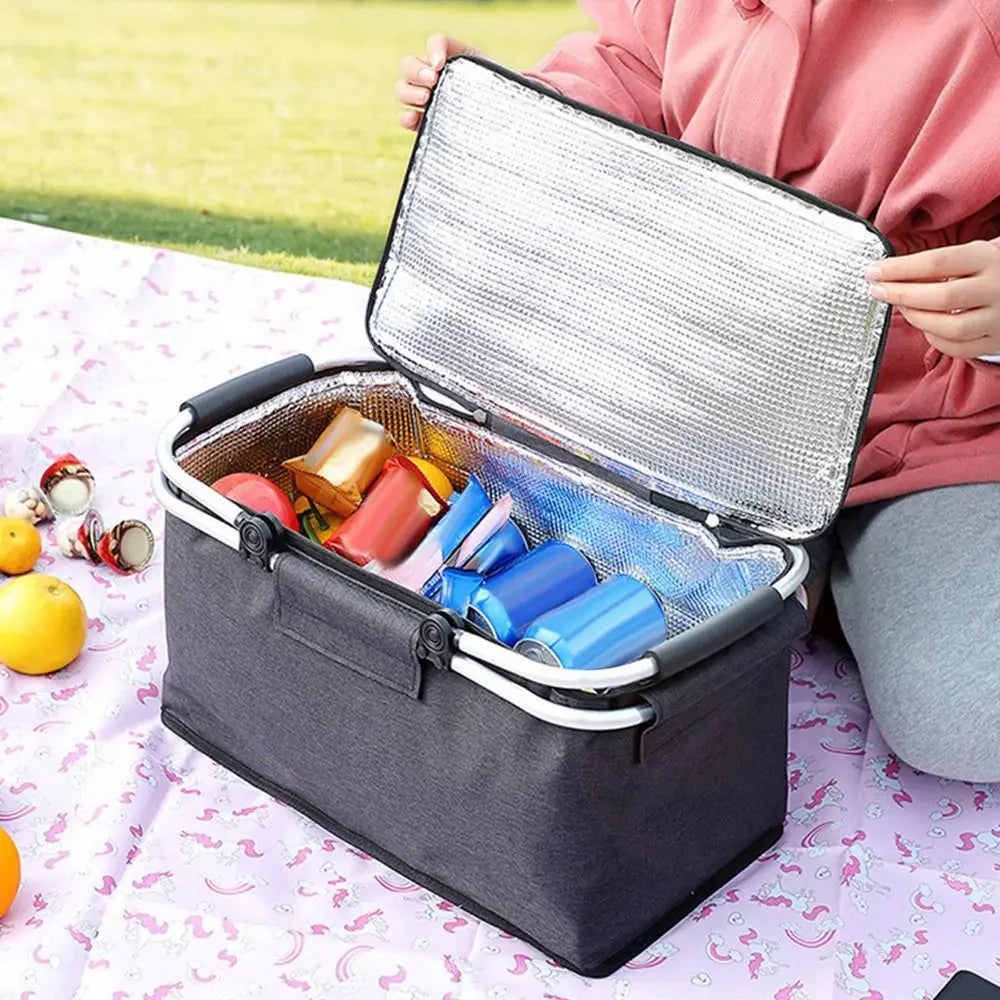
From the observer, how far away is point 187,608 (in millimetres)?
1239

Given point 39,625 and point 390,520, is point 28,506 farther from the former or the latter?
point 390,520

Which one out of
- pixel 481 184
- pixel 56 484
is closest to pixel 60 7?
pixel 56 484

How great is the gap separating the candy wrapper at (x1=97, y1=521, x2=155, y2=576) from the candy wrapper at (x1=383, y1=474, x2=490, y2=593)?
30 centimetres

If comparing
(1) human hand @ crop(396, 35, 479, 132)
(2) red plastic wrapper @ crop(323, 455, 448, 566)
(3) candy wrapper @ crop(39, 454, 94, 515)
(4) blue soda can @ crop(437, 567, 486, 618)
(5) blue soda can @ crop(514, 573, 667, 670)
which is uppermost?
(1) human hand @ crop(396, 35, 479, 132)

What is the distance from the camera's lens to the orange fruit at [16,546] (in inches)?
57.5

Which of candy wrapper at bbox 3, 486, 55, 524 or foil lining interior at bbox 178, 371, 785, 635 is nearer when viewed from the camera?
foil lining interior at bbox 178, 371, 785, 635

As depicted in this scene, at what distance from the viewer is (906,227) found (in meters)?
1.31

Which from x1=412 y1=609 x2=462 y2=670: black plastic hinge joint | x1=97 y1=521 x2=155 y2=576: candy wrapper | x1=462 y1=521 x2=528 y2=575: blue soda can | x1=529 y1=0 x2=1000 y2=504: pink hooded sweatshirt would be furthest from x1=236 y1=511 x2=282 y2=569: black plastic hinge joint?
x1=529 y1=0 x2=1000 y2=504: pink hooded sweatshirt

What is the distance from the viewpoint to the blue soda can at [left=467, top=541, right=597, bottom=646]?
1.25 metres

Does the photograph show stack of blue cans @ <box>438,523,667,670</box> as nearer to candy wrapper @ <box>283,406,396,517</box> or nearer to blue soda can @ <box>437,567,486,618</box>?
blue soda can @ <box>437,567,486,618</box>

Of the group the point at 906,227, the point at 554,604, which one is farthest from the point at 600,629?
the point at 906,227

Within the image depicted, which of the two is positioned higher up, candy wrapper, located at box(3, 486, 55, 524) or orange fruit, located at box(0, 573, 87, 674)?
orange fruit, located at box(0, 573, 87, 674)

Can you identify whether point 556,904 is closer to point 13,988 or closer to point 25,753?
point 13,988

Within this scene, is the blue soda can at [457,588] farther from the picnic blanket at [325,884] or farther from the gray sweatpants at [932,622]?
the gray sweatpants at [932,622]
